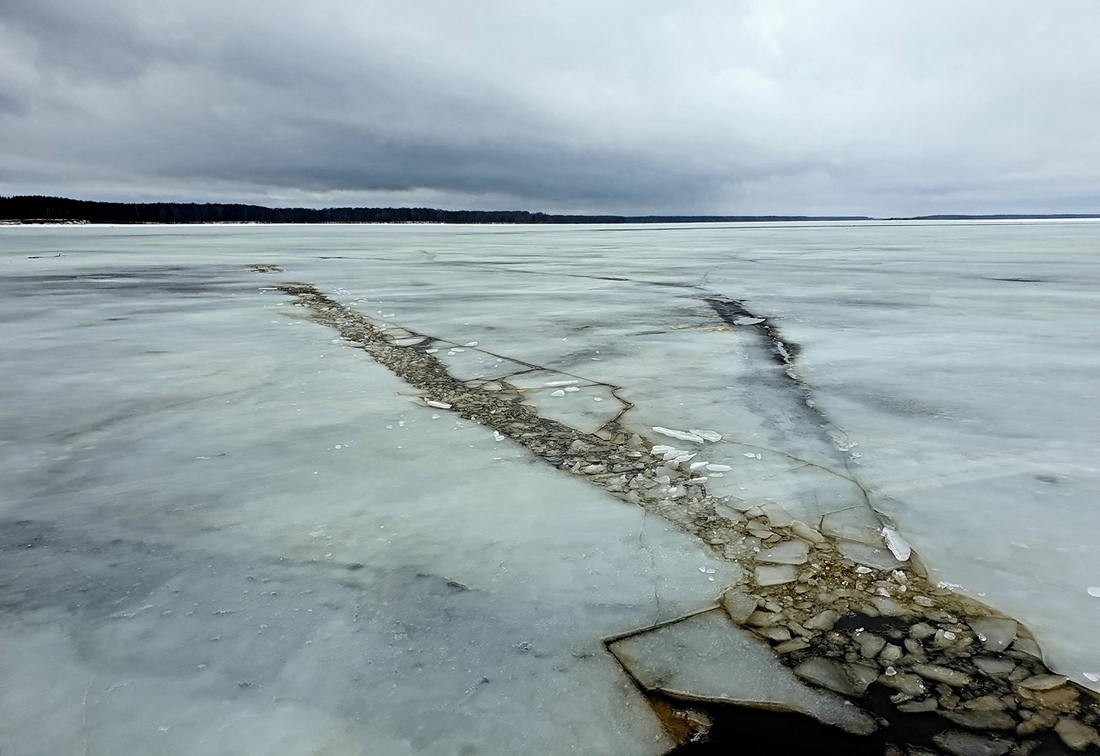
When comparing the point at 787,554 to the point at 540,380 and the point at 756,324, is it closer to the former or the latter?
the point at 540,380

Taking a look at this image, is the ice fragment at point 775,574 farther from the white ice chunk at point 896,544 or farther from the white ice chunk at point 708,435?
the white ice chunk at point 708,435

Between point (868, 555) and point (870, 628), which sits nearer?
point (870, 628)

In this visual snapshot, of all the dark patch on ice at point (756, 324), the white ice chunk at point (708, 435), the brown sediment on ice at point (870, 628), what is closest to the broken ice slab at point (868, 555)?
the brown sediment on ice at point (870, 628)

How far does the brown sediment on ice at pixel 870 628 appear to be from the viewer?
58.9 inches

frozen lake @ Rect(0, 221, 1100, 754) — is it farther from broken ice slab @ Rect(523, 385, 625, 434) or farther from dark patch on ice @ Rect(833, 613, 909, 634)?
dark patch on ice @ Rect(833, 613, 909, 634)

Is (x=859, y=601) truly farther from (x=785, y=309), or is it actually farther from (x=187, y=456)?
(x=785, y=309)

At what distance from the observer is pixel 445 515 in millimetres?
2520

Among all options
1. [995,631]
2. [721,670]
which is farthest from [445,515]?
[995,631]

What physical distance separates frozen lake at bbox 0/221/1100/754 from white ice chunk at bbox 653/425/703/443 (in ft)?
0.09

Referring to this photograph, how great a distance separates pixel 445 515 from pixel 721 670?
4.11 ft

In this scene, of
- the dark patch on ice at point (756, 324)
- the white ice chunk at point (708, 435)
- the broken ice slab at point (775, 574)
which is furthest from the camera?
the dark patch on ice at point (756, 324)

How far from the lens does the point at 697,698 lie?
5.19 ft

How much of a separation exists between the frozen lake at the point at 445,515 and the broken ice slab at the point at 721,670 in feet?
0.08

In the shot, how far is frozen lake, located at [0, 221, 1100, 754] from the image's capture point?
1585mm
